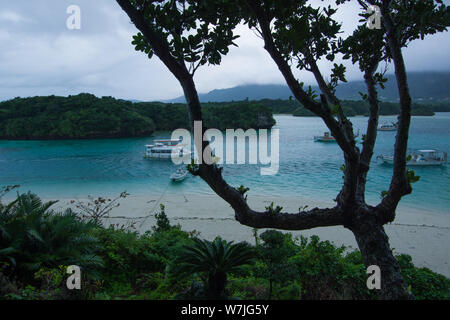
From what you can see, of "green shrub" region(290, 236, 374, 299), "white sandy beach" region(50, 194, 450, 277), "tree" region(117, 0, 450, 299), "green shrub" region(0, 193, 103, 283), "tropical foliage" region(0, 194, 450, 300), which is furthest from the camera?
"white sandy beach" region(50, 194, 450, 277)

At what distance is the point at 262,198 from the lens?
20.8 m

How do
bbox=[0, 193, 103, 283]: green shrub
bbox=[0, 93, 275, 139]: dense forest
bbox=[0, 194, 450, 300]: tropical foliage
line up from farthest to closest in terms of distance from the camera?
bbox=[0, 93, 275, 139]: dense forest, bbox=[0, 193, 103, 283]: green shrub, bbox=[0, 194, 450, 300]: tropical foliage

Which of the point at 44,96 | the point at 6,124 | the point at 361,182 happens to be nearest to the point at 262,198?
the point at 361,182

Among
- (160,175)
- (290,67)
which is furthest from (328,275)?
(160,175)

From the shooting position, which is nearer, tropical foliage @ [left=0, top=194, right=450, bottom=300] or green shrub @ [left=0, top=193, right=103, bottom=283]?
tropical foliage @ [left=0, top=194, right=450, bottom=300]

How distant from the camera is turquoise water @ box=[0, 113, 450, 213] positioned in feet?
75.9

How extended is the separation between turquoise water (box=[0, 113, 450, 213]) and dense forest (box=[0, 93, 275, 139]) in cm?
1002

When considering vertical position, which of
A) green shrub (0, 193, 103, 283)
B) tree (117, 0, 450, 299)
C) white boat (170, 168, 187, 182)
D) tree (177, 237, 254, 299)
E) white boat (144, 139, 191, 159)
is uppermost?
tree (117, 0, 450, 299)

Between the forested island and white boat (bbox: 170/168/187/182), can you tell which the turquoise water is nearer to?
white boat (bbox: 170/168/187/182)

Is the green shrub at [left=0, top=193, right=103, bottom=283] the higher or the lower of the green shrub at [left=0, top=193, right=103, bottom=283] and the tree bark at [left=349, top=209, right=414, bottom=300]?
the lower

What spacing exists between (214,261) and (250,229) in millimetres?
9134

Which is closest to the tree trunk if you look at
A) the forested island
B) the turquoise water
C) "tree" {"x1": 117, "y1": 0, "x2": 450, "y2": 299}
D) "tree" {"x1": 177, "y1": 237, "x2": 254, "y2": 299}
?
"tree" {"x1": 117, "y1": 0, "x2": 450, "y2": 299}

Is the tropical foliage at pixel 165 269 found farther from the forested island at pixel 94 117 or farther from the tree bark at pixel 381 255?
the forested island at pixel 94 117
